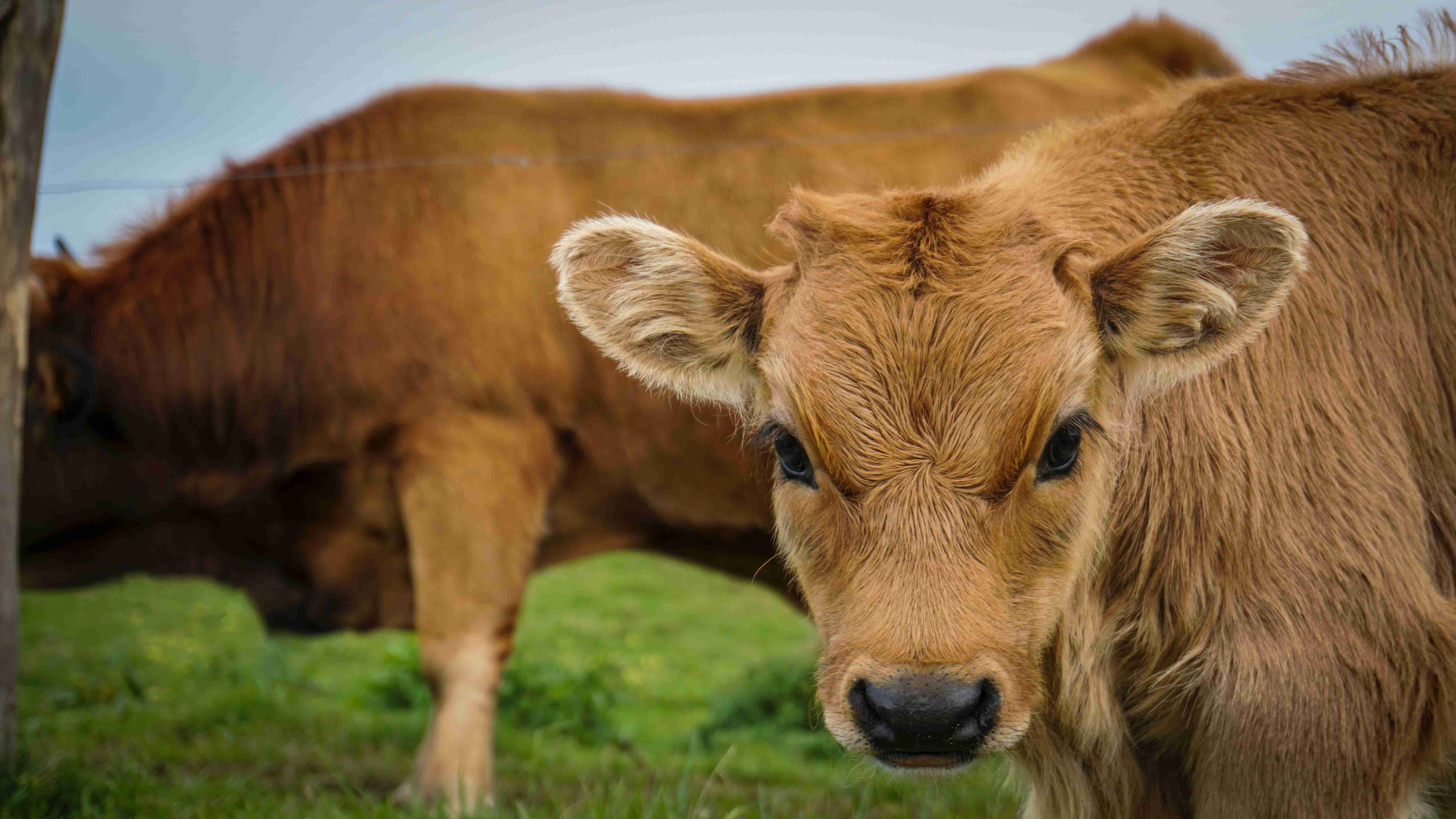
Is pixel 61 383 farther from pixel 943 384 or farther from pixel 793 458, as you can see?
pixel 943 384

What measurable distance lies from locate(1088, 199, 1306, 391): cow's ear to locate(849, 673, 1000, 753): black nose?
953 millimetres

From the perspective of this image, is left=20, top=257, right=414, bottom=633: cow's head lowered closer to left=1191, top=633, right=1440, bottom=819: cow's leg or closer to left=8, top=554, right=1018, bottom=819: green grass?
left=8, top=554, right=1018, bottom=819: green grass

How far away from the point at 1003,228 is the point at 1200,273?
1.51 feet

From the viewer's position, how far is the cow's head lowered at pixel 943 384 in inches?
97.2

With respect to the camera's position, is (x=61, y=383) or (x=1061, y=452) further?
(x=61, y=383)

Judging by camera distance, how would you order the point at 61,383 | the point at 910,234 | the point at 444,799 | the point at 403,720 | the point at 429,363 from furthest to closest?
the point at 403,720, the point at 61,383, the point at 429,363, the point at 444,799, the point at 910,234

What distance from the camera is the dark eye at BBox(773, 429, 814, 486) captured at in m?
2.83

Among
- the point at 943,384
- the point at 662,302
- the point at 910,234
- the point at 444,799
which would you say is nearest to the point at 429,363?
the point at 444,799

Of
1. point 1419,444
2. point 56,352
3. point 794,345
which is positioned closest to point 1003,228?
point 794,345

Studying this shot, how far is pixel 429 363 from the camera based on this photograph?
215 inches

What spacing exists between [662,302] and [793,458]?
55 cm

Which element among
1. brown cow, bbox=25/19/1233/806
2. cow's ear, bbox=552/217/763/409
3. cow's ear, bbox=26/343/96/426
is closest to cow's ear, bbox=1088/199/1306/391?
cow's ear, bbox=552/217/763/409

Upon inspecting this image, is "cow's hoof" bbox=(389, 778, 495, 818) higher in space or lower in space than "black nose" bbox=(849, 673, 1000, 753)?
lower

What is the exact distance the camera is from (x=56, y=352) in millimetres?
5688
